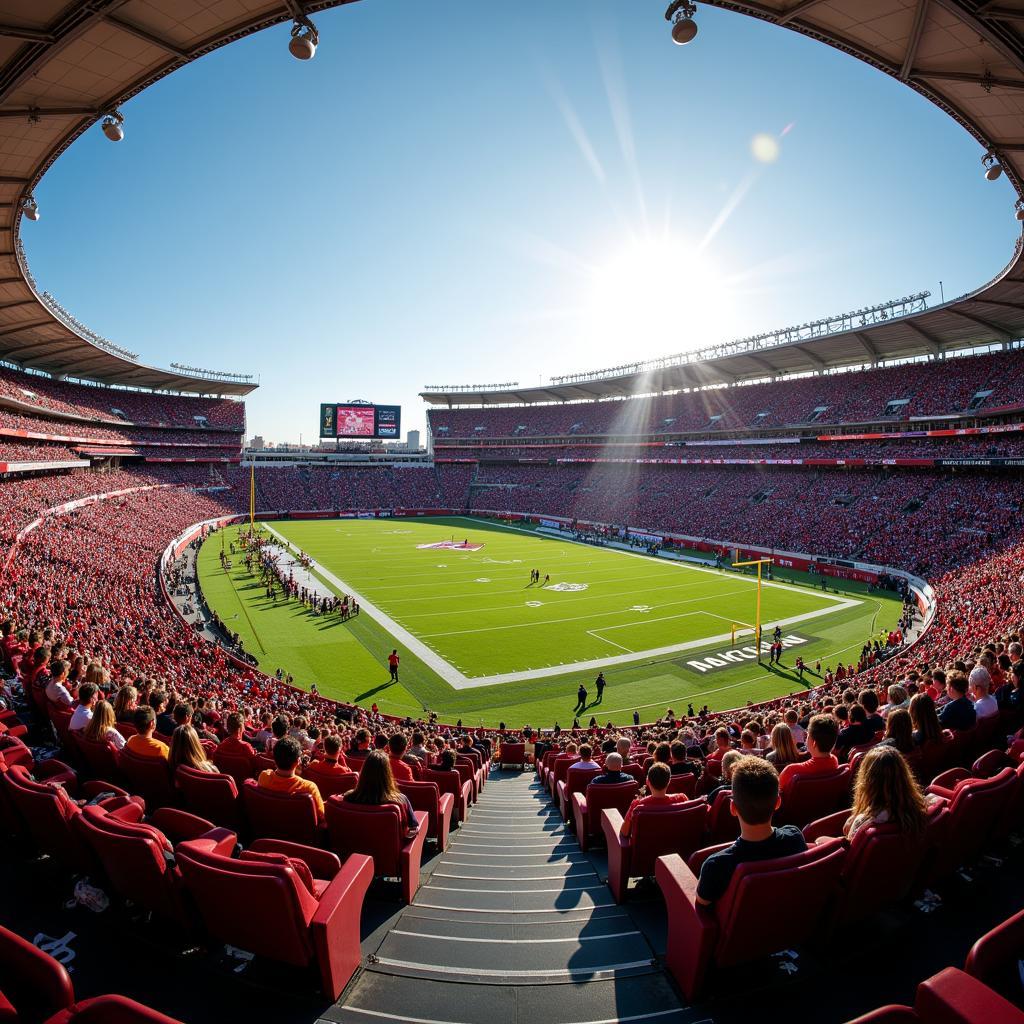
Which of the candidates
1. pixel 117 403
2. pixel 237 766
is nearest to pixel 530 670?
pixel 237 766

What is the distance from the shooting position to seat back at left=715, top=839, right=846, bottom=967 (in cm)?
298

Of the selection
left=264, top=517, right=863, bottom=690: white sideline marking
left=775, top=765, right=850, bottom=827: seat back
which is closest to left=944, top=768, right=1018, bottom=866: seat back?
left=775, top=765, right=850, bottom=827: seat back

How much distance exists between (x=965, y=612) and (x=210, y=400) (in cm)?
8683

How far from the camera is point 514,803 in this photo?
981 centimetres

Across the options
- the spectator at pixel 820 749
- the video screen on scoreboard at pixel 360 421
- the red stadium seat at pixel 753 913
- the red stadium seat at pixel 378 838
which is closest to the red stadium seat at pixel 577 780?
the spectator at pixel 820 749

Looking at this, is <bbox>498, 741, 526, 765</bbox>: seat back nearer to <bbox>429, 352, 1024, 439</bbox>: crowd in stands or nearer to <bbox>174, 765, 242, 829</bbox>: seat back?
<bbox>174, 765, 242, 829</bbox>: seat back

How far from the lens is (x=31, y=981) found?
2.22 m

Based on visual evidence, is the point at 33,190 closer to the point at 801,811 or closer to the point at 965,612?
the point at 801,811

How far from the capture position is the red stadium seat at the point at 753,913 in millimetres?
2988

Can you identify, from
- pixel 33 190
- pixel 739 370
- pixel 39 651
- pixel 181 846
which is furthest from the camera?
pixel 739 370

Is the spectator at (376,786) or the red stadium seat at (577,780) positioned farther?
the red stadium seat at (577,780)

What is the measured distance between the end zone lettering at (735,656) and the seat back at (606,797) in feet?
54.9

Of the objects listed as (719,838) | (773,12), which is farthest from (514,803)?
(773,12)

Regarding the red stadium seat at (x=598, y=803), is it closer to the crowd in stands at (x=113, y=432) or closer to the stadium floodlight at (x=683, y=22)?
the stadium floodlight at (x=683, y=22)
